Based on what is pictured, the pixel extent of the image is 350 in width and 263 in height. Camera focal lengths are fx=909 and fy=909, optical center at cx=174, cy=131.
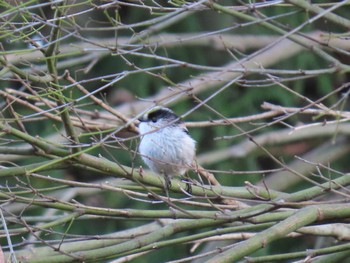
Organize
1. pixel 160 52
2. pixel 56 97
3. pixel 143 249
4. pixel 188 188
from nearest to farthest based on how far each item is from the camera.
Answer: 1. pixel 56 97
2. pixel 143 249
3. pixel 188 188
4. pixel 160 52

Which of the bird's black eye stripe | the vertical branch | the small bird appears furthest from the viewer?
the bird's black eye stripe

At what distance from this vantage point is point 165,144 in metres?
4.60

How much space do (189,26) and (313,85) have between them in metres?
1.21

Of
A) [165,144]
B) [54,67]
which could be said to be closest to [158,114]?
[165,144]

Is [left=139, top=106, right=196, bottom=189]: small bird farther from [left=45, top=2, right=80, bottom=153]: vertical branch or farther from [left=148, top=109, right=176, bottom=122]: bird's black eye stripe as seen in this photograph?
[left=45, top=2, right=80, bottom=153]: vertical branch

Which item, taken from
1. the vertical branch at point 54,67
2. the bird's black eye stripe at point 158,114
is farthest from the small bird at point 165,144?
the vertical branch at point 54,67

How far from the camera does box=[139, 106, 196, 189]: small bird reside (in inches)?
173

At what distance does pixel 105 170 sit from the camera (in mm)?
3553

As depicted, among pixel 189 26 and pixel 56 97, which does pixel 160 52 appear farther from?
pixel 56 97

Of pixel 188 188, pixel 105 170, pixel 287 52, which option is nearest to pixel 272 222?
pixel 188 188

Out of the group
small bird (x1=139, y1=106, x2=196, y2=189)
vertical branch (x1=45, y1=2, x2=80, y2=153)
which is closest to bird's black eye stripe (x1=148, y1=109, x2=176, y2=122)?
small bird (x1=139, y1=106, x2=196, y2=189)

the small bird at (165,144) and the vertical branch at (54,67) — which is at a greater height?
the vertical branch at (54,67)

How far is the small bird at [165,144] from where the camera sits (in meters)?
4.39

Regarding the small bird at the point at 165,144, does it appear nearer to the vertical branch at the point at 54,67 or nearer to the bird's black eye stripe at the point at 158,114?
the bird's black eye stripe at the point at 158,114
